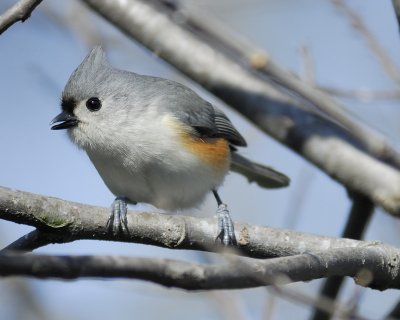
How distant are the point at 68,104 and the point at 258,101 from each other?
955 mm

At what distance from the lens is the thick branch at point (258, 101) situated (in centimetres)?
318

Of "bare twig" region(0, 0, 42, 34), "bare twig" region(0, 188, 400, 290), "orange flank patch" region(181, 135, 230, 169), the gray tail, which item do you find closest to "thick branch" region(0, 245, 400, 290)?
"bare twig" region(0, 188, 400, 290)

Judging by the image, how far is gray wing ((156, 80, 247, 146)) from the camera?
130 inches

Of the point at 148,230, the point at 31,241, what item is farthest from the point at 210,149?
the point at 31,241

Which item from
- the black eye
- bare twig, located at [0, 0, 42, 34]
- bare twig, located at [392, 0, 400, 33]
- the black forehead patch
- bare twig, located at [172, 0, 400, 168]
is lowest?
the black forehead patch

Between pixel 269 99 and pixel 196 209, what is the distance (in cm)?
69

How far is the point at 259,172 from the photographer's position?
3.85 meters

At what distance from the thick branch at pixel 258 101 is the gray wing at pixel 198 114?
13cm

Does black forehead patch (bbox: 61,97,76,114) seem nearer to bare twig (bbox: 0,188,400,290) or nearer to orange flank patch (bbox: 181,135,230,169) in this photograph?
orange flank patch (bbox: 181,135,230,169)

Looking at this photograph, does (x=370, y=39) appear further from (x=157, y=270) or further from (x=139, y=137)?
(x=157, y=270)

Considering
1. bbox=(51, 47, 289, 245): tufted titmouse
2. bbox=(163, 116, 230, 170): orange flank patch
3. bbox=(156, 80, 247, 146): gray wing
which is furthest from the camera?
bbox=(156, 80, 247, 146): gray wing

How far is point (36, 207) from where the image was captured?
2072 millimetres

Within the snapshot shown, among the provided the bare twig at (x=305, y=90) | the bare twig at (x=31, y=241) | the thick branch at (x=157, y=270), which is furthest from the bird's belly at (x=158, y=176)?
the thick branch at (x=157, y=270)

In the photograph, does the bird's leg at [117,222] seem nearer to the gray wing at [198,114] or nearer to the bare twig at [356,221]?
the gray wing at [198,114]
